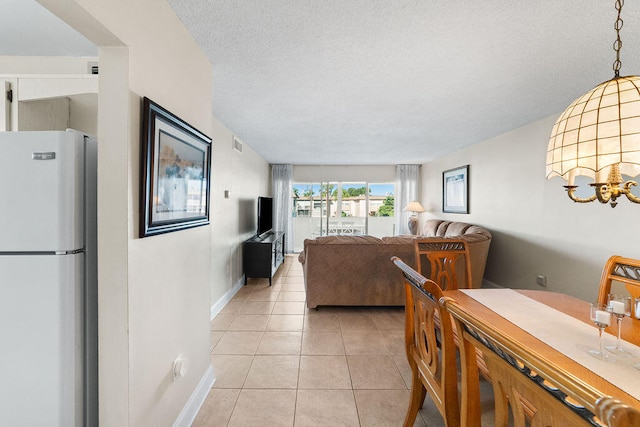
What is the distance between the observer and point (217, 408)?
6.12 feet

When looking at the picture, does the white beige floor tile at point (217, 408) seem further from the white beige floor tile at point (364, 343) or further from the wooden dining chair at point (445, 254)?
the wooden dining chair at point (445, 254)

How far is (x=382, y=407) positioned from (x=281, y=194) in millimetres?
5672

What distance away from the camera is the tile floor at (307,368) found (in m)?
1.81

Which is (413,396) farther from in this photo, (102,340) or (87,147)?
(87,147)

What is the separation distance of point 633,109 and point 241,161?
4.27m

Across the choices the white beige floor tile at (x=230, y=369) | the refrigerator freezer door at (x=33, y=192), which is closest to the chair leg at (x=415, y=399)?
the white beige floor tile at (x=230, y=369)

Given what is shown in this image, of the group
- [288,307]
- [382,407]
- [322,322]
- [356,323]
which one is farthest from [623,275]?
[288,307]

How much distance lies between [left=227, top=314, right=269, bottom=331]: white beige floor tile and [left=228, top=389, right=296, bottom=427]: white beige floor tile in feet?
3.31

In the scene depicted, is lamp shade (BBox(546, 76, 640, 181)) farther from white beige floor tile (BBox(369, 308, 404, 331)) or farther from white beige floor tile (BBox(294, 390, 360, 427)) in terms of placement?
white beige floor tile (BBox(369, 308, 404, 331))

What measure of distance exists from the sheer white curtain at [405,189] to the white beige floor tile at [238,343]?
524 cm

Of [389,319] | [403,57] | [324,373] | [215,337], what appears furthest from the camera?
[389,319]

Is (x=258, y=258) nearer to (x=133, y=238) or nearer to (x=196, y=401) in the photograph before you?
(x=196, y=401)

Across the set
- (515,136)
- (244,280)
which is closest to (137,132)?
(244,280)

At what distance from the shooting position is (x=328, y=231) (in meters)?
7.52
